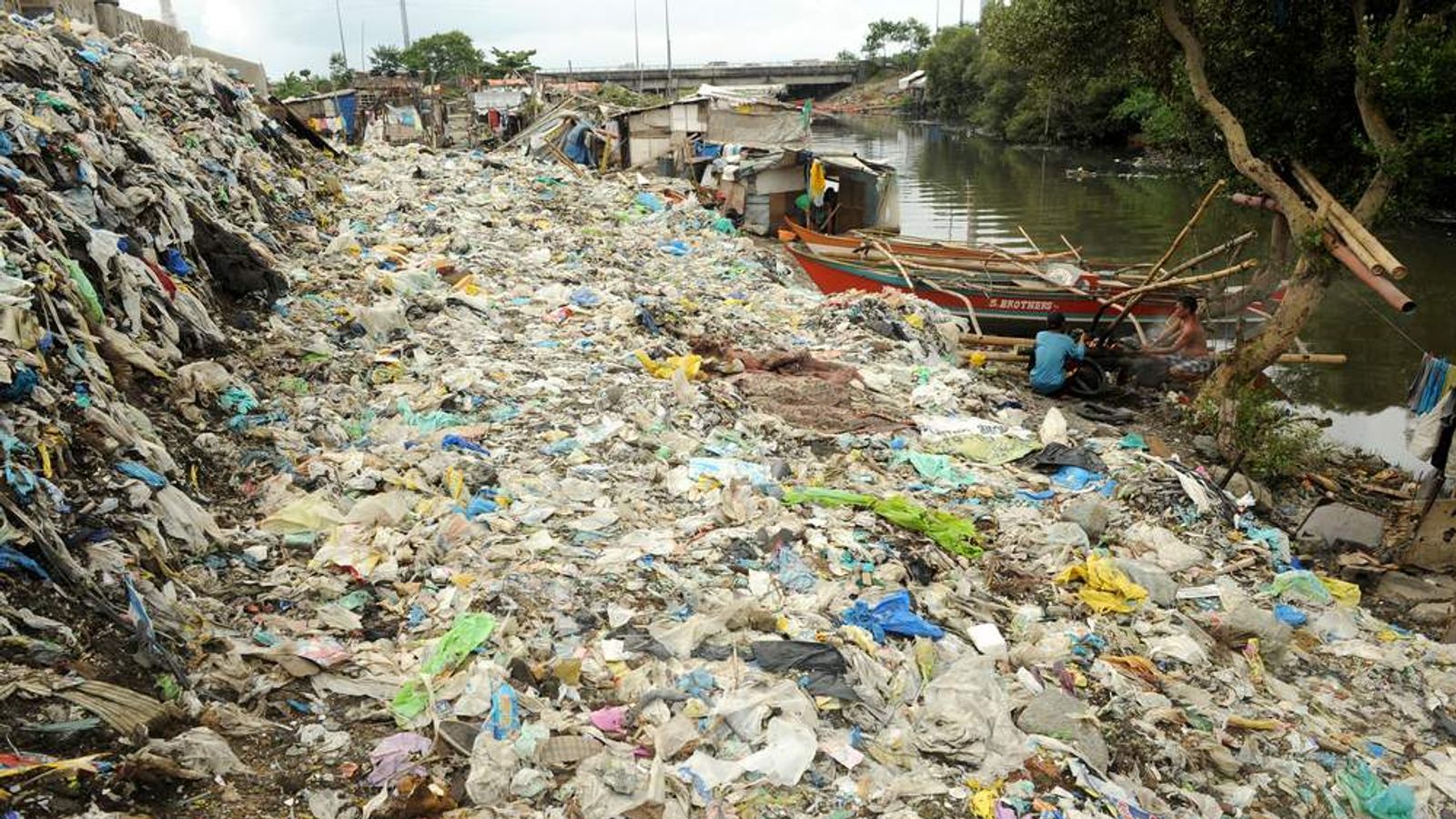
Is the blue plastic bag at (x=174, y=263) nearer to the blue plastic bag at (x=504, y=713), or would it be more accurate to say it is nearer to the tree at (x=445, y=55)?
the blue plastic bag at (x=504, y=713)

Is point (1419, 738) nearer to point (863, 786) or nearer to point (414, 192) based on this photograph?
point (863, 786)

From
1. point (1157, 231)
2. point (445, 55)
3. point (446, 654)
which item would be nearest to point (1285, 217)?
point (446, 654)

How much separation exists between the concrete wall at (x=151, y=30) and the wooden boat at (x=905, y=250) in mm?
10291

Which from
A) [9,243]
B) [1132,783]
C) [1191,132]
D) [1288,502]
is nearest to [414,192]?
[9,243]

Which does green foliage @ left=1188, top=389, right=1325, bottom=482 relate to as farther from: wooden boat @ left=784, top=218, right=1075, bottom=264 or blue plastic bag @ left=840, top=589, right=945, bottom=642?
blue plastic bag @ left=840, top=589, right=945, bottom=642

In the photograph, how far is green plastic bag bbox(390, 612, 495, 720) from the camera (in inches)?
135

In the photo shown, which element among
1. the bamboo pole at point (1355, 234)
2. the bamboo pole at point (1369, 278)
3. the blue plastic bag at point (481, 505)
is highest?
the bamboo pole at point (1355, 234)

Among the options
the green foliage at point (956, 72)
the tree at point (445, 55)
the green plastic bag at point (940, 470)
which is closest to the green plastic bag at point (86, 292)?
the green plastic bag at point (940, 470)

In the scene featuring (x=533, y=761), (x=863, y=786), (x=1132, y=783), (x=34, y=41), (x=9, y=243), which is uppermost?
(x=34, y=41)

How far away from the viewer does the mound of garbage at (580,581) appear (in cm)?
320

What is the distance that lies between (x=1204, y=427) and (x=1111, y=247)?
12.4 m

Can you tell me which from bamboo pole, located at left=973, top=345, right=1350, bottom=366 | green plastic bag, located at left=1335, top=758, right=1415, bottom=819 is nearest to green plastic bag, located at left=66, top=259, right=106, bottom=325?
green plastic bag, located at left=1335, top=758, right=1415, bottom=819

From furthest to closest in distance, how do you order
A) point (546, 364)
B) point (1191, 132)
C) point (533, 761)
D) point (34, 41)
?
point (1191, 132), point (34, 41), point (546, 364), point (533, 761)

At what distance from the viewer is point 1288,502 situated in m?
8.24
